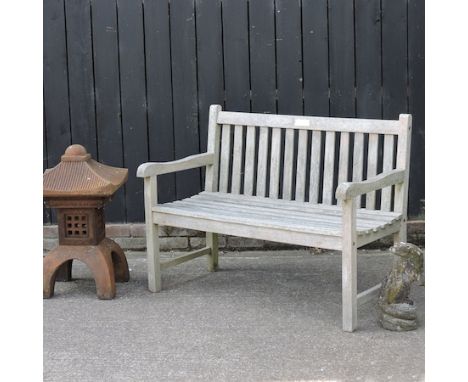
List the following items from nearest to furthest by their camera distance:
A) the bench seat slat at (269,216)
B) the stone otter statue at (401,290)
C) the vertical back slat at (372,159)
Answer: the stone otter statue at (401,290) < the bench seat slat at (269,216) < the vertical back slat at (372,159)

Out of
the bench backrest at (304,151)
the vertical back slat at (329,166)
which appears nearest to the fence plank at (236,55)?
the bench backrest at (304,151)

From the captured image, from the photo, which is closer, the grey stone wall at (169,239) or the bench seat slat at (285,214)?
the bench seat slat at (285,214)

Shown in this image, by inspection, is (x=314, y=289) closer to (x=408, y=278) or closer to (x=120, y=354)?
(x=408, y=278)

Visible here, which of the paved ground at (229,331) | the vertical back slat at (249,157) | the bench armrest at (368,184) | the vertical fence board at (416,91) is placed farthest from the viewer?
the vertical fence board at (416,91)

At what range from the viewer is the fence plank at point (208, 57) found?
6027mm

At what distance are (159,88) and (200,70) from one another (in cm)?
31

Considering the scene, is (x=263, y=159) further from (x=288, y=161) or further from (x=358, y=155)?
(x=358, y=155)

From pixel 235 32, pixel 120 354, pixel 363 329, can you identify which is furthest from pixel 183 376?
pixel 235 32

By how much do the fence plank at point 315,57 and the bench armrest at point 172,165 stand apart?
88 cm

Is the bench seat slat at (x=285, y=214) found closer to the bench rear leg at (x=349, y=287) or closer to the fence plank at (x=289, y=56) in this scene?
the bench rear leg at (x=349, y=287)

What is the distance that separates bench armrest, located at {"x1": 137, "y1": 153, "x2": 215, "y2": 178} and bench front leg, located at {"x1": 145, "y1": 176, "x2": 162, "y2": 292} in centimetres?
5

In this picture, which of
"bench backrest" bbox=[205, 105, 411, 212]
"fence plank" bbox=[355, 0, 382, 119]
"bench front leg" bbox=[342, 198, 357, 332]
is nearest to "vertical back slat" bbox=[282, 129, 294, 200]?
"bench backrest" bbox=[205, 105, 411, 212]

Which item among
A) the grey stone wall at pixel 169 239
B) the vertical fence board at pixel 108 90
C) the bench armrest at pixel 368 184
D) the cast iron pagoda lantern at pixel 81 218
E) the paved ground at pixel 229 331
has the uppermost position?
the vertical fence board at pixel 108 90

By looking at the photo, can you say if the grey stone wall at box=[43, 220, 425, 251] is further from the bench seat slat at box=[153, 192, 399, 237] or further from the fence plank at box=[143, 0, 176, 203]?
the bench seat slat at box=[153, 192, 399, 237]
